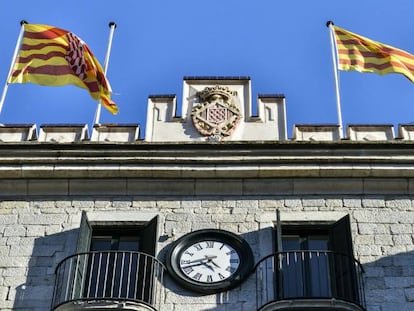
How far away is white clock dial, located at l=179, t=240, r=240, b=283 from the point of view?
1241 cm

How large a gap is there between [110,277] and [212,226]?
6.19 ft

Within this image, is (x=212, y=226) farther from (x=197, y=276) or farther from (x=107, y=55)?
(x=107, y=55)

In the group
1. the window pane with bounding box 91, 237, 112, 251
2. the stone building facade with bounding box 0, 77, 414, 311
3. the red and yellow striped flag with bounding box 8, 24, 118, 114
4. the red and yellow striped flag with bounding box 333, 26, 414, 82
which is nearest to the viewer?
the stone building facade with bounding box 0, 77, 414, 311

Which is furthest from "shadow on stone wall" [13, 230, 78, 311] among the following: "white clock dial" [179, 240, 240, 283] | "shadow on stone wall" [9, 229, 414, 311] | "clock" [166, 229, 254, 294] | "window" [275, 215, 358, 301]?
"window" [275, 215, 358, 301]

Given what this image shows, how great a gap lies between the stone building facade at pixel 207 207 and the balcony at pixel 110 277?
22mm

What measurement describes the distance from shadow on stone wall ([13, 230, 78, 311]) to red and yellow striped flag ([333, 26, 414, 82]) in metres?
6.80

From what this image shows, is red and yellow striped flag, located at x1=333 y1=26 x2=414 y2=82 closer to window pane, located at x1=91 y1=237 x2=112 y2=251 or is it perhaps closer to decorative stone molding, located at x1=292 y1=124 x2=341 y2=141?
decorative stone molding, located at x1=292 y1=124 x2=341 y2=141

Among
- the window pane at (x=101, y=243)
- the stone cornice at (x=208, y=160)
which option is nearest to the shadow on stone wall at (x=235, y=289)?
the window pane at (x=101, y=243)

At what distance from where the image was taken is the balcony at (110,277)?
12055mm

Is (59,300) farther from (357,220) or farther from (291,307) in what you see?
(357,220)

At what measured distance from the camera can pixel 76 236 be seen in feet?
42.6

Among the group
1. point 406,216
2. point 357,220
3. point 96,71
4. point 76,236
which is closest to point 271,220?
point 357,220

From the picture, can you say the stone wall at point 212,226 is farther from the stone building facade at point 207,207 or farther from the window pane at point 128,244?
the window pane at point 128,244

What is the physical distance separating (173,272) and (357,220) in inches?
126
